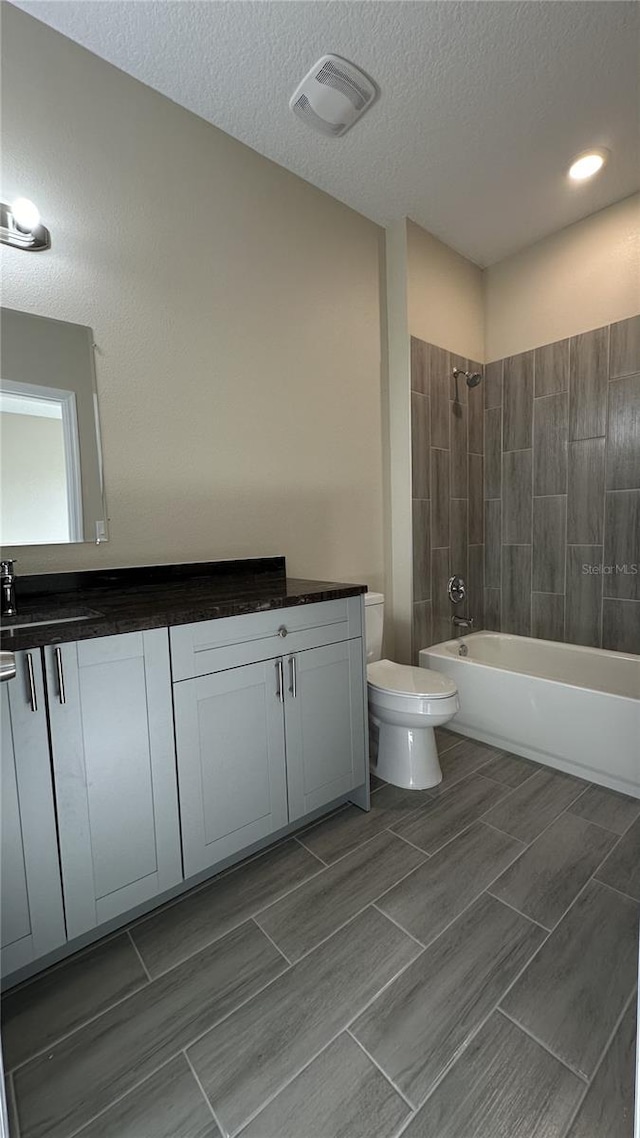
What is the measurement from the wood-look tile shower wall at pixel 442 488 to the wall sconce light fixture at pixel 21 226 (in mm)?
1796

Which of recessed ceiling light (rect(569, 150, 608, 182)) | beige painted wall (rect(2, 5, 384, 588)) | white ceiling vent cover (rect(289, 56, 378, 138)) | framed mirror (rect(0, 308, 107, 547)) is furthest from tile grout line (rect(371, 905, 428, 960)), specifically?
recessed ceiling light (rect(569, 150, 608, 182))

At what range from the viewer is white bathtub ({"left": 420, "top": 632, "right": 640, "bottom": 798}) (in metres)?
1.91

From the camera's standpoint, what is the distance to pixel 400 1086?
3.08ft

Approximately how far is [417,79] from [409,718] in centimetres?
248

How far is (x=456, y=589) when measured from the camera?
2.92 metres

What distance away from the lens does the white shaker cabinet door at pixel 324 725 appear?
156 centimetres

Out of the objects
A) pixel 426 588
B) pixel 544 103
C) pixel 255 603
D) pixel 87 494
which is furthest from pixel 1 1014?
pixel 544 103

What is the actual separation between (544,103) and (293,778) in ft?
9.19

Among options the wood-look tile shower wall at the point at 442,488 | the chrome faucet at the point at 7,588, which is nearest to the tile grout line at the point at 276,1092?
the chrome faucet at the point at 7,588

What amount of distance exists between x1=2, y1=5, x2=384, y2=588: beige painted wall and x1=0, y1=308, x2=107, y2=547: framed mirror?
5 centimetres

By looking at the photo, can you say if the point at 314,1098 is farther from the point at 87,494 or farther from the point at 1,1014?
the point at 87,494

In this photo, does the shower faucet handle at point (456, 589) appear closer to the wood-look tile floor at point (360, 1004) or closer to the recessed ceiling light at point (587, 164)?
the wood-look tile floor at point (360, 1004)

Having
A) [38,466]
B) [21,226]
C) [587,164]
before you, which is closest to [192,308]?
[21,226]

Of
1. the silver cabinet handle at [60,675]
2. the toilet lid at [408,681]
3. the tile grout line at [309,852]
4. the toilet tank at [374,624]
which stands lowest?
the tile grout line at [309,852]
